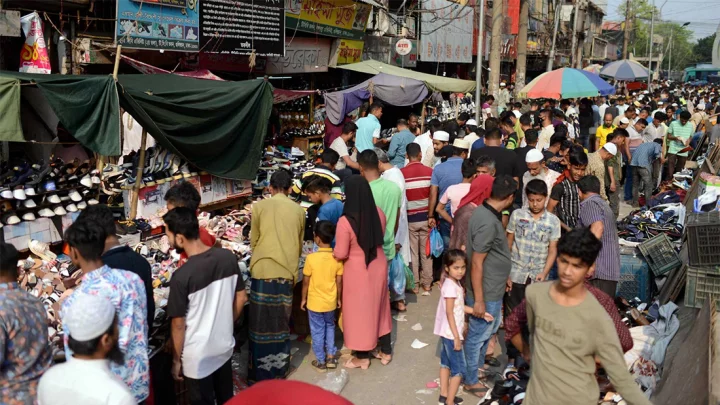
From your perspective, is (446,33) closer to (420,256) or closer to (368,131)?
(368,131)

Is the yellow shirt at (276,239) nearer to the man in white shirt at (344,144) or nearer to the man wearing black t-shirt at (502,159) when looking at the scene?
the man wearing black t-shirt at (502,159)

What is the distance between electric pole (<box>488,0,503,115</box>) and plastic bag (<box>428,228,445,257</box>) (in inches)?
407

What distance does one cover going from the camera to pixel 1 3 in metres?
7.88

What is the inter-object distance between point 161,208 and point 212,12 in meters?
3.90

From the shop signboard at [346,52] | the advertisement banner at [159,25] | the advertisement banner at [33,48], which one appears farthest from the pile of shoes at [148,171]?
the shop signboard at [346,52]

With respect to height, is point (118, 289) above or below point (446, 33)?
below

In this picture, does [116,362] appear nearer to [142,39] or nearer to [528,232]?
[528,232]

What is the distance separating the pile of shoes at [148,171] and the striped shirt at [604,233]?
15.8 ft

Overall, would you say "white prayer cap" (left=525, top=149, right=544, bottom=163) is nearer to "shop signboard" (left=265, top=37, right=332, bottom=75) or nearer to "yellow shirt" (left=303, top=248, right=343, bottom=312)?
"yellow shirt" (left=303, top=248, right=343, bottom=312)

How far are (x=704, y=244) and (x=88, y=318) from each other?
5.29 meters

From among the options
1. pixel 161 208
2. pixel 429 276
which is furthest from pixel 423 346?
pixel 161 208

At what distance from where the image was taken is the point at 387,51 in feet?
62.7

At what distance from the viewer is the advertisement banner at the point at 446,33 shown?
21266 mm

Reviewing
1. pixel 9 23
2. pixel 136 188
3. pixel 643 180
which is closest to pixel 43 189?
pixel 136 188
